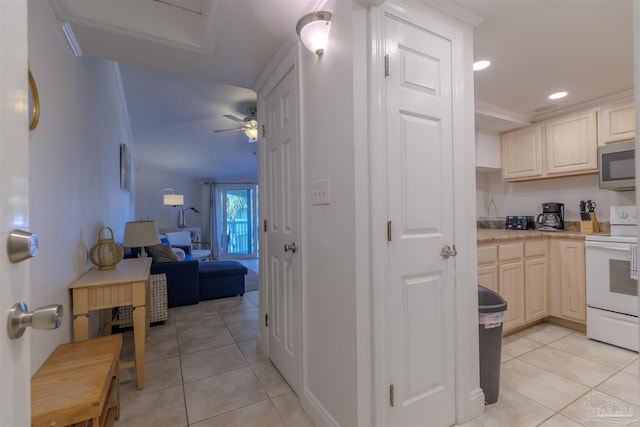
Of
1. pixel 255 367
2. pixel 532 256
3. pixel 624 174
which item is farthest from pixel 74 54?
pixel 624 174

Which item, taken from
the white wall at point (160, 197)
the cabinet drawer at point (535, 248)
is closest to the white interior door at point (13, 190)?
the cabinet drawer at point (535, 248)

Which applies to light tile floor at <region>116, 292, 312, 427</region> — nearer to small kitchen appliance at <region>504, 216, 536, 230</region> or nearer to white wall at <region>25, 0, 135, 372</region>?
white wall at <region>25, 0, 135, 372</region>

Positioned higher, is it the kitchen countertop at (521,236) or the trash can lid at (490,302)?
the kitchen countertop at (521,236)

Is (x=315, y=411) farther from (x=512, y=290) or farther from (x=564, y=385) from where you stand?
(x=512, y=290)

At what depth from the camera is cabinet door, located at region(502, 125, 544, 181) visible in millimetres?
3180

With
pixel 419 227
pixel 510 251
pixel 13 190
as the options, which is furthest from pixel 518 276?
pixel 13 190

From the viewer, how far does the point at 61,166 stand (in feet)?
5.40

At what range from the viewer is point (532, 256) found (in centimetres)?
275

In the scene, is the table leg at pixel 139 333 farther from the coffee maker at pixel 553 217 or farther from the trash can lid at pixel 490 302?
the coffee maker at pixel 553 217

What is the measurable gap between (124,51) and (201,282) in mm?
2779

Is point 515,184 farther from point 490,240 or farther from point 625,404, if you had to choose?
point 625,404

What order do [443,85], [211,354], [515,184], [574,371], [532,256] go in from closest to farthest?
[443,85] < [574,371] < [211,354] < [532,256] < [515,184]

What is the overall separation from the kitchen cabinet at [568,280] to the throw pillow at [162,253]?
13.9ft

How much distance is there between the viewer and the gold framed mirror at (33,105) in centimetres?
125
